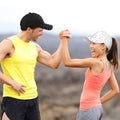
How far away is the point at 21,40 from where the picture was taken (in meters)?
3.32

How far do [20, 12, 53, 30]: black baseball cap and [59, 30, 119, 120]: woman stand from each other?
0.34 meters

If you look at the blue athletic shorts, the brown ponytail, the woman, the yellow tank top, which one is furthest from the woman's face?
the yellow tank top

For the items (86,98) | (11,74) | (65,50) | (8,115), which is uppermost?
(65,50)

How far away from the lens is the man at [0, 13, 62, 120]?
3.18 metres

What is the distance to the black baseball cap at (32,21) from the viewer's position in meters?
3.30

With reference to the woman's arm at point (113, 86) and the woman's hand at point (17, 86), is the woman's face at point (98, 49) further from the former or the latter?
the woman's hand at point (17, 86)

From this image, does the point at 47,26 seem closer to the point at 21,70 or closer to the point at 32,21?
the point at 32,21

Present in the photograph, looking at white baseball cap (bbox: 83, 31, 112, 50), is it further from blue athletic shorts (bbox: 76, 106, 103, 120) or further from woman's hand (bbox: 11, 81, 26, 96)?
woman's hand (bbox: 11, 81, 26, 96)

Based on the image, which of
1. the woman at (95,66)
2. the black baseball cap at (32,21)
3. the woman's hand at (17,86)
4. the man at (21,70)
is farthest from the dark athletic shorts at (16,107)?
the black baseball cap at (32,21)

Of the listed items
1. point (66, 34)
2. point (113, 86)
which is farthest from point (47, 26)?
point (113, 86)

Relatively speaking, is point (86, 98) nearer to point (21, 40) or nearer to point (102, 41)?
point (102, 41)

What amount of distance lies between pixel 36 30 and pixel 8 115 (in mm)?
991

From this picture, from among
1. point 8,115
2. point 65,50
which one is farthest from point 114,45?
point 8,115

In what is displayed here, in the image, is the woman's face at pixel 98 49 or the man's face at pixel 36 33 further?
the man's face at pixel 36 33
